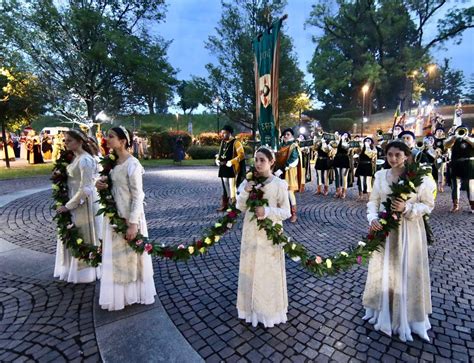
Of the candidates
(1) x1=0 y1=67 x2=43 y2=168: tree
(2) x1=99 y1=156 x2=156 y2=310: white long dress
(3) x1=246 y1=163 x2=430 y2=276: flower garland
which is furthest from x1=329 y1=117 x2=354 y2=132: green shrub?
(2) x1=99 y1=156 x2=156 y2=310: white long dress

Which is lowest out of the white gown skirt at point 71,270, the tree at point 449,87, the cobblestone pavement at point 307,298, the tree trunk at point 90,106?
the cobblestone pavement at point 307,298

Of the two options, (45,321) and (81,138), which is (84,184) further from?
(45,321)

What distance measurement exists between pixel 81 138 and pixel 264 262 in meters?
3.33

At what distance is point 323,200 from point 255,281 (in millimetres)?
7714

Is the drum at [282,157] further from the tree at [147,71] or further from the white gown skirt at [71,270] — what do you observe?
the tree at [147,71]

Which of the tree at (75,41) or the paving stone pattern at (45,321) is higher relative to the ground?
the tree at (75,41)

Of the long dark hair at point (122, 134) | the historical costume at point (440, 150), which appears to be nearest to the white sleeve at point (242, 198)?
the long dark hair at point (122, 134)

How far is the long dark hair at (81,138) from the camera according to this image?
4184mm

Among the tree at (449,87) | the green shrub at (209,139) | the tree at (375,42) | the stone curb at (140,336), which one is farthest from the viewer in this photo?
the tree at (449,87)

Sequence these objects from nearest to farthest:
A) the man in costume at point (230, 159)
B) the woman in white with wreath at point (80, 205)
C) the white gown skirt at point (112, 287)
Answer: the white gown skirt at point (112, 287), the woman in white with wreath at point (80, 205), the man in costume at point (230, 159)

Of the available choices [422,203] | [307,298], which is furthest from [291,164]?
[422,203]

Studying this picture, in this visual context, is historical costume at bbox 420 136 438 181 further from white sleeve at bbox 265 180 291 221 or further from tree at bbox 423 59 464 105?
tree at bbox 423 59 464 105

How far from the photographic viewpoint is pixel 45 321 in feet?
11.3

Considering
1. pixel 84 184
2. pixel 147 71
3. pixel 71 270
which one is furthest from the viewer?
pixel 147 71
